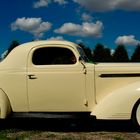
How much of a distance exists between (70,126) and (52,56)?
165 centimetres

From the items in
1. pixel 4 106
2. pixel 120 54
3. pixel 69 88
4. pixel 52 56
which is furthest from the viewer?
pixel 120 54

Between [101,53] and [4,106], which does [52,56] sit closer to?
[4,106]

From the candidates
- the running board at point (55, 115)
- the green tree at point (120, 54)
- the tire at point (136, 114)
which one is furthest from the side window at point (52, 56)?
the green tree at point (120, 54)

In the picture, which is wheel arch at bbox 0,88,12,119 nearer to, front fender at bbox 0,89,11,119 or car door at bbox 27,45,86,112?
front fender at bbox 0,89,11,119

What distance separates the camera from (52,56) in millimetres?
9664

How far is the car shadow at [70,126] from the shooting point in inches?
382

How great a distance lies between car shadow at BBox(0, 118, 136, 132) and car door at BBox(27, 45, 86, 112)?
2.18 feet

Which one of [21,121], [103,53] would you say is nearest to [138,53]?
[103,53]

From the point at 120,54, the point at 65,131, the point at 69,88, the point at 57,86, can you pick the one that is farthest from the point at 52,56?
the point at 120,54

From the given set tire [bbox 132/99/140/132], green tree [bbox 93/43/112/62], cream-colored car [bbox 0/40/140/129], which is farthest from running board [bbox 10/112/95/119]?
green tree [bbox 93/43/112/62]

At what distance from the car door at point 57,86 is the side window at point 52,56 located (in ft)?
0.17

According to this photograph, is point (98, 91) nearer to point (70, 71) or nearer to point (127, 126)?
point (70, 71)

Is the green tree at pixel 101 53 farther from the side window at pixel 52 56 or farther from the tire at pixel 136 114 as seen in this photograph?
the tire at pixel 136 114

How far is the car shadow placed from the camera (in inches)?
382
